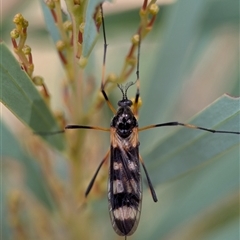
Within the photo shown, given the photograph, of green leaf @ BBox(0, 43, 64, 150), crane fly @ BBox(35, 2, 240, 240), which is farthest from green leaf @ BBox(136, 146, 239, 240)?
Answer: green leaf @ BBox(0, 43, 64, 150)

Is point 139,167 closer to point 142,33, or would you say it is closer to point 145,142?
point 145,142

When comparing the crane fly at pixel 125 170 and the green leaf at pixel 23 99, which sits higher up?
the green leaf at pixel 23 99

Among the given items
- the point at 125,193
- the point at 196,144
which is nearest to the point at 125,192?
the point at 125,193

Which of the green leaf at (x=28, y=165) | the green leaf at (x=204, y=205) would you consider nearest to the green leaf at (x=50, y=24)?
the green leaf at (x=28, y=165)

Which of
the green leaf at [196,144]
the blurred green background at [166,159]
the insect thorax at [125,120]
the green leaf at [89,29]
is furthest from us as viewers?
the insect thorax at [125,120]

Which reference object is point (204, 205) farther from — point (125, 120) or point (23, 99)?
point (23, 99)

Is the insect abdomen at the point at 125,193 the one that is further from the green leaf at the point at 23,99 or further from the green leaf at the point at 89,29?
the green leaf at the point at 89,29

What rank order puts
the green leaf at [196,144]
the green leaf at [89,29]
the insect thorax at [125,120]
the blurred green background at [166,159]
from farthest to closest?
1. the insect thorax at [125,120]
2. the blurred green background at [166,159]
3. the green leaf at [196,144]
4. the green leaf at [89,29]
